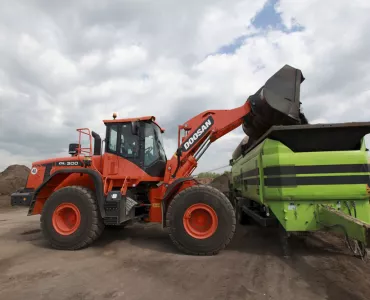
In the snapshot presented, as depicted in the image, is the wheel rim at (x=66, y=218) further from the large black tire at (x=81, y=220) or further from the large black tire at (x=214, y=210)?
the large black tire at (x=214, y=210)

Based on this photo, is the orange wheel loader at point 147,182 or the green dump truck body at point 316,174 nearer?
the green dump truck body at point 316,174

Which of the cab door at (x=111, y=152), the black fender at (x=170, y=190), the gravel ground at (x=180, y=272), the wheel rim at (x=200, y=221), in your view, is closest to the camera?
the gravel ground at (x=180, y=272)

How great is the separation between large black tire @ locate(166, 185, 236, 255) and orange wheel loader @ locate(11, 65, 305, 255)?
0.02 m

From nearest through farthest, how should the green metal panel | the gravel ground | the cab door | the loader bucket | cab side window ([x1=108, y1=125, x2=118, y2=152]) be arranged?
1. the gravel ground
2. the green metal panel
3. the loader bucket
4. the cab door
5. cab side window ([x1=108, y1=125, x2=118, y2=152])

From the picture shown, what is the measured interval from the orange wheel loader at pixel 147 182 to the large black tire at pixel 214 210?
0.7 inches

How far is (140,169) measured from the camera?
6.86 meters

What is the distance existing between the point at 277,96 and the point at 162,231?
4.89 m

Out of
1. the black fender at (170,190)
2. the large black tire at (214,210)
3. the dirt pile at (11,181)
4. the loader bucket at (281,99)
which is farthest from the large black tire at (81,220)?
the dirt pile at (11,181)

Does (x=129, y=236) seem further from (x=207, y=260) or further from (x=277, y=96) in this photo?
(x=277, y=96)

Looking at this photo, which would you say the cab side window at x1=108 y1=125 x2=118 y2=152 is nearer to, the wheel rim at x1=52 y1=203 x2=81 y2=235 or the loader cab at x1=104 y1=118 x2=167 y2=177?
the loader cab at x1=104 y1=118 x2=167 y2=177

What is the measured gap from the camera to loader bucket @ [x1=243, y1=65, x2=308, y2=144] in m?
6.07

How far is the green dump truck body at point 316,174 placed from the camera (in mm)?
5113

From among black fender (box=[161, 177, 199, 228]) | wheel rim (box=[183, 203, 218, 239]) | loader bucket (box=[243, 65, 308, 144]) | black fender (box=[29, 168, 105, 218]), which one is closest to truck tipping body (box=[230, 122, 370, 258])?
loader bucket (box=[243, 65, 308, 144])

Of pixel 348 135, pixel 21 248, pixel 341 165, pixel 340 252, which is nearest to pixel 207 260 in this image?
pixel 340 252
